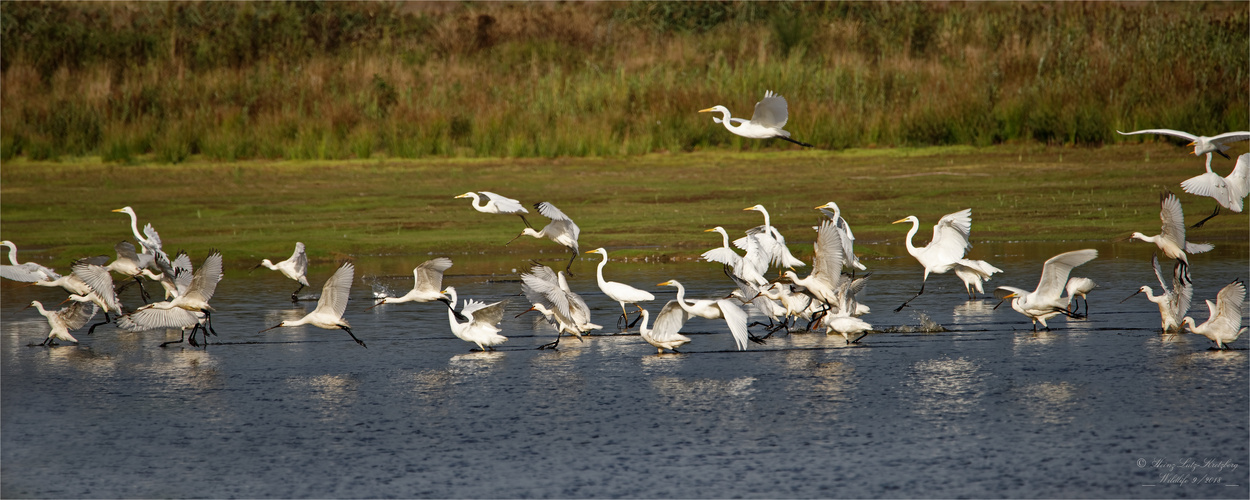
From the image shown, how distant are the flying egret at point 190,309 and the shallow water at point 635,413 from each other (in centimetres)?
17

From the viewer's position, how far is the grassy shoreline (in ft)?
48.7

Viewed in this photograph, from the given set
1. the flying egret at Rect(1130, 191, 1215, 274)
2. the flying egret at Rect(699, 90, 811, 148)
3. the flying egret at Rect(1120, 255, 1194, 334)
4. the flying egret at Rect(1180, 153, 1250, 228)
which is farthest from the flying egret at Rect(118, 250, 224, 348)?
the flying egret at Rect(1180, 153, 1250, 228)

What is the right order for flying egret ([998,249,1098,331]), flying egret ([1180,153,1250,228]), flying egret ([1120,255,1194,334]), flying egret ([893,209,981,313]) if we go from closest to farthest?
flying egret ([1120,255,1194,334]), flying egret ([998,249,1098,331]), flying egret ([1180,153,1250,228]), flying egret ([893,209,981,313])

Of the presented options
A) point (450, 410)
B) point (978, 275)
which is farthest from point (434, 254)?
point (450, 410)

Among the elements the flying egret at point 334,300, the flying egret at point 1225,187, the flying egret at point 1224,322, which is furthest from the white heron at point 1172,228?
the flying egret at point 334,300

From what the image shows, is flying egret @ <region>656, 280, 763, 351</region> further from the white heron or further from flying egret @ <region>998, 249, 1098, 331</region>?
the white heron

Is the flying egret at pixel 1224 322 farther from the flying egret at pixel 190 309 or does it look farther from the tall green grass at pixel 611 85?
the tall green grass at pixel 611 85

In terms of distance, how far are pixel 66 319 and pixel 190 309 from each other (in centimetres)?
102

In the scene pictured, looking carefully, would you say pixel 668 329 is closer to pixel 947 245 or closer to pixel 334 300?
pixel 334 300

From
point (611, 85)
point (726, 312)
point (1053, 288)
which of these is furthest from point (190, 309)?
point (611, 85)

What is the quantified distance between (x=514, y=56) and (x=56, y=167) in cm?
872

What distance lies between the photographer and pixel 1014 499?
5258 millimetres

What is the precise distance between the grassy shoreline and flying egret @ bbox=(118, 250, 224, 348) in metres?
4.73

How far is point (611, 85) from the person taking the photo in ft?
76.0
